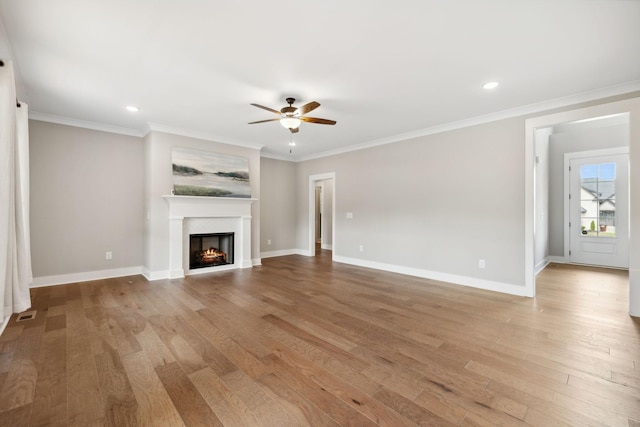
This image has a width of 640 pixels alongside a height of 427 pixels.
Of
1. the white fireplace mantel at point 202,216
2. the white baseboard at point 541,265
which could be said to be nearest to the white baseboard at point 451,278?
the white baseboard at point 541,265

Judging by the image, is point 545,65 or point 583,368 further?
point 545,65

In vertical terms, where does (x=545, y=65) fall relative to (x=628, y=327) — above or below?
above

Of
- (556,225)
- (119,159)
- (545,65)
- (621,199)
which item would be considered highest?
(545,65)

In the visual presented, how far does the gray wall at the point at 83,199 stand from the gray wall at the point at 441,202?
4.15m

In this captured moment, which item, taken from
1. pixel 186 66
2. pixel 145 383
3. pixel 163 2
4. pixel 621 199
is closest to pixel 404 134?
pixel 186 66

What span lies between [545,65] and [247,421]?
3866 mm

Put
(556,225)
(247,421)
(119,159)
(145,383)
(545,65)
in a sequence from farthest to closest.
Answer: (556,225)
(119,159)
(545,65)
(145,383)
(247,421)

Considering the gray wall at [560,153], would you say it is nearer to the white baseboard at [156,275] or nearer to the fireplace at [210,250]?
the fireplace at [210,250]

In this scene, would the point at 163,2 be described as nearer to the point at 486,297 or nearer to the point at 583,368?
the point at 583,368

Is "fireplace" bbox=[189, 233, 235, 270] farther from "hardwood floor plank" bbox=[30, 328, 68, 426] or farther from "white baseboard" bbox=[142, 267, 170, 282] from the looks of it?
"hardwood floor plank" bbox=[30, 328, 68, 426]

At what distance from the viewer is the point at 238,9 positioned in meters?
1.96

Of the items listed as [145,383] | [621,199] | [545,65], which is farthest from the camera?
[621,199]

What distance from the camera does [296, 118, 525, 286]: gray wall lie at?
3.94m

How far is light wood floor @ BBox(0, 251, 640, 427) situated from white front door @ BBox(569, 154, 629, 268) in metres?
2.57
